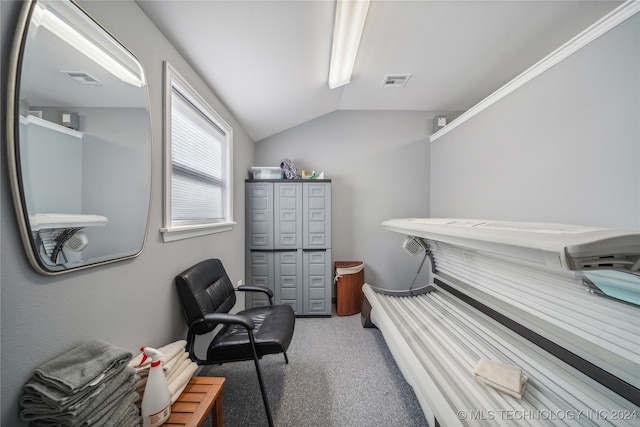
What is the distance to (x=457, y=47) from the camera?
2.01 metres

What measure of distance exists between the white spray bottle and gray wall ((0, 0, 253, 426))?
0.25 meters

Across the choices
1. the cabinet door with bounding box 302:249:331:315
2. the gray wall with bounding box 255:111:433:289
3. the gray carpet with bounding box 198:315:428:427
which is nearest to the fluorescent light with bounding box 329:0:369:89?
the gray wall with bounding box 255:111:433:289

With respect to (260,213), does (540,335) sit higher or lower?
lower

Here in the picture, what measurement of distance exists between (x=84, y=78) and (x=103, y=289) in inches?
35.1

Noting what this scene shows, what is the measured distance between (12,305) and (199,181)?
1.43 meters

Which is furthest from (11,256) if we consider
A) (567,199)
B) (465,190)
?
(465,190)

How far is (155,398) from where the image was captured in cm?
90

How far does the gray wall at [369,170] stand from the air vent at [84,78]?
2.39 m

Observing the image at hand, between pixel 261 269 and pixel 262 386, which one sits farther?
pixel 261 269

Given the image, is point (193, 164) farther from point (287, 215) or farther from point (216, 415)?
point (216, 415)

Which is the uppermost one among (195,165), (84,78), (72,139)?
(84,78)

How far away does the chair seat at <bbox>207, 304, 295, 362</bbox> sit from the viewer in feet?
4.57

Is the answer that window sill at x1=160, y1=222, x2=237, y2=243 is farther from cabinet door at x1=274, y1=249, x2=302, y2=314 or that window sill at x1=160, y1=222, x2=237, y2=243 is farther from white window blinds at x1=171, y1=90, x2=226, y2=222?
cabinet door at x1=274, y1=249, x2=302, y2=314

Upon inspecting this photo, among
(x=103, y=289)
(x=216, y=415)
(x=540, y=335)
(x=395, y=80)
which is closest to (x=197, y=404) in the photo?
(x=216, y=415)
